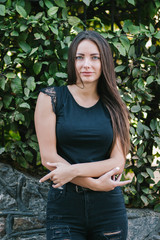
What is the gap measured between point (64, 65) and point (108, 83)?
58 centimetres

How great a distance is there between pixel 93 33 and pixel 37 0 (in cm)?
79

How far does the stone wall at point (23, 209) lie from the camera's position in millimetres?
2150

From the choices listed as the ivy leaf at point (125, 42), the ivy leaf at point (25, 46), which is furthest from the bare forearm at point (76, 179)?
the ivy leaf at point (125, 42)

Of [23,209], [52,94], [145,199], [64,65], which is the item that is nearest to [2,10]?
[64,65]

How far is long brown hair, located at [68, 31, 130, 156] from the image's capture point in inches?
67.5

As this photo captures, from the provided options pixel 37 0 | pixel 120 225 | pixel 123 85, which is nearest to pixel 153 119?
pixel 123 85

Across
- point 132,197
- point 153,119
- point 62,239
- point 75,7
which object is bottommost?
point 132,197

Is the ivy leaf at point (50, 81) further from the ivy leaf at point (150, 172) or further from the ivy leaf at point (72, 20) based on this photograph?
the ivy leaf at point (150, 172)

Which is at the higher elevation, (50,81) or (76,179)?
(50,81)

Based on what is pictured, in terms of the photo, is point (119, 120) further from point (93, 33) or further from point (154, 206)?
point (154, 206)

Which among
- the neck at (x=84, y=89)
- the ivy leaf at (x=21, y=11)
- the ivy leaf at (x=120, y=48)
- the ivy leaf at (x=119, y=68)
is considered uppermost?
the ivy leaf at (x=21, y=11)

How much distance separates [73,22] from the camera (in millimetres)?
2283

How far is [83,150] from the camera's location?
67.4 inches

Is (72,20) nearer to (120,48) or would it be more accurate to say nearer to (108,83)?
(120,48)
